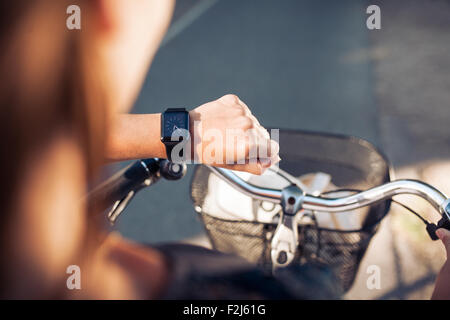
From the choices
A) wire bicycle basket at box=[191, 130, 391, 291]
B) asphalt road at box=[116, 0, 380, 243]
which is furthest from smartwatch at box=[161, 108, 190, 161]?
asphalt road at box=[116, 0, 380, 243]

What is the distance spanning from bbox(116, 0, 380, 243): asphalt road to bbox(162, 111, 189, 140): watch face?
1.64 m

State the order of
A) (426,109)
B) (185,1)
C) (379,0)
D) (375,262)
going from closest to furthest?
(375,262), (426,109), (379,0), (185,1)

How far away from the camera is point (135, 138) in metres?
0.78

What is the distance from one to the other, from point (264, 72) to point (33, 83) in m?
2.76

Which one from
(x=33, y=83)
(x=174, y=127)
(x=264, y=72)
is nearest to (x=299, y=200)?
(x=174, y=127)

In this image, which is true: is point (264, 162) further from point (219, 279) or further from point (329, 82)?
point (329, 82)

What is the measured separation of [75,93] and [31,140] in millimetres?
92

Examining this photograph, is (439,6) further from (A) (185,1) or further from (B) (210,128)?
(B) (210,128)

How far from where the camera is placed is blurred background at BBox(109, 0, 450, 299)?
2.22m

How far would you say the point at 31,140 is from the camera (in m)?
0.53

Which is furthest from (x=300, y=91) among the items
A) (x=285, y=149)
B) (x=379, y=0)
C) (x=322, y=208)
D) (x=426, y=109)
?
(x=322, y=208)

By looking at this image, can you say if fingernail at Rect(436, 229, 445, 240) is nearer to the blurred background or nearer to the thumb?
the thumb
